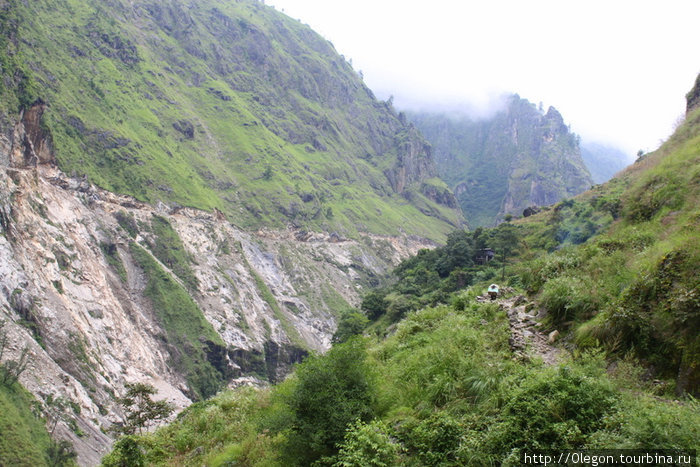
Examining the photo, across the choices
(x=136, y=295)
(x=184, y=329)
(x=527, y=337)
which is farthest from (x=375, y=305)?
(x=136, y=295)

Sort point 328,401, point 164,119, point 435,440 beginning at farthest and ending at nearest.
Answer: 1. point 164,119
2. point 328,401
3. point 435,440

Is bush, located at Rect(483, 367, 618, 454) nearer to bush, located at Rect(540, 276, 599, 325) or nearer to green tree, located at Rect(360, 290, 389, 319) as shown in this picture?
bush, located at Rect(540, 276, 599, 325)

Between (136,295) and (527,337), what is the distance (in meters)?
91.5

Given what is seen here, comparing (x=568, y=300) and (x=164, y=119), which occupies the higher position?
(x=164, y=119)

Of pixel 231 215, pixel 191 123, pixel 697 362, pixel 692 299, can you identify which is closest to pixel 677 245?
pixel 692 299

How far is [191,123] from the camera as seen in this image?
147 metres

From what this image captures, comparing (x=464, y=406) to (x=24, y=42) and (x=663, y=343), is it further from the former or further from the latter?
(x=24, y=42)

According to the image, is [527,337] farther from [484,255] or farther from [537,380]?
[484,255]

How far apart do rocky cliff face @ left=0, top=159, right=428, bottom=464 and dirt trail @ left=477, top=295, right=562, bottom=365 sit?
5461cm

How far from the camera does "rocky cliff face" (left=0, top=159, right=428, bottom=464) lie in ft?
195

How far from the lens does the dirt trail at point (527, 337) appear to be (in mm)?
9633

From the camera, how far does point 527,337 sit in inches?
424

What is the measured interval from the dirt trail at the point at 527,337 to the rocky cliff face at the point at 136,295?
54.6 m

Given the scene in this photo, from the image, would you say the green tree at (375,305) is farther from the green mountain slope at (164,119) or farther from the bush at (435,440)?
the green mountain slope at (164,119)
